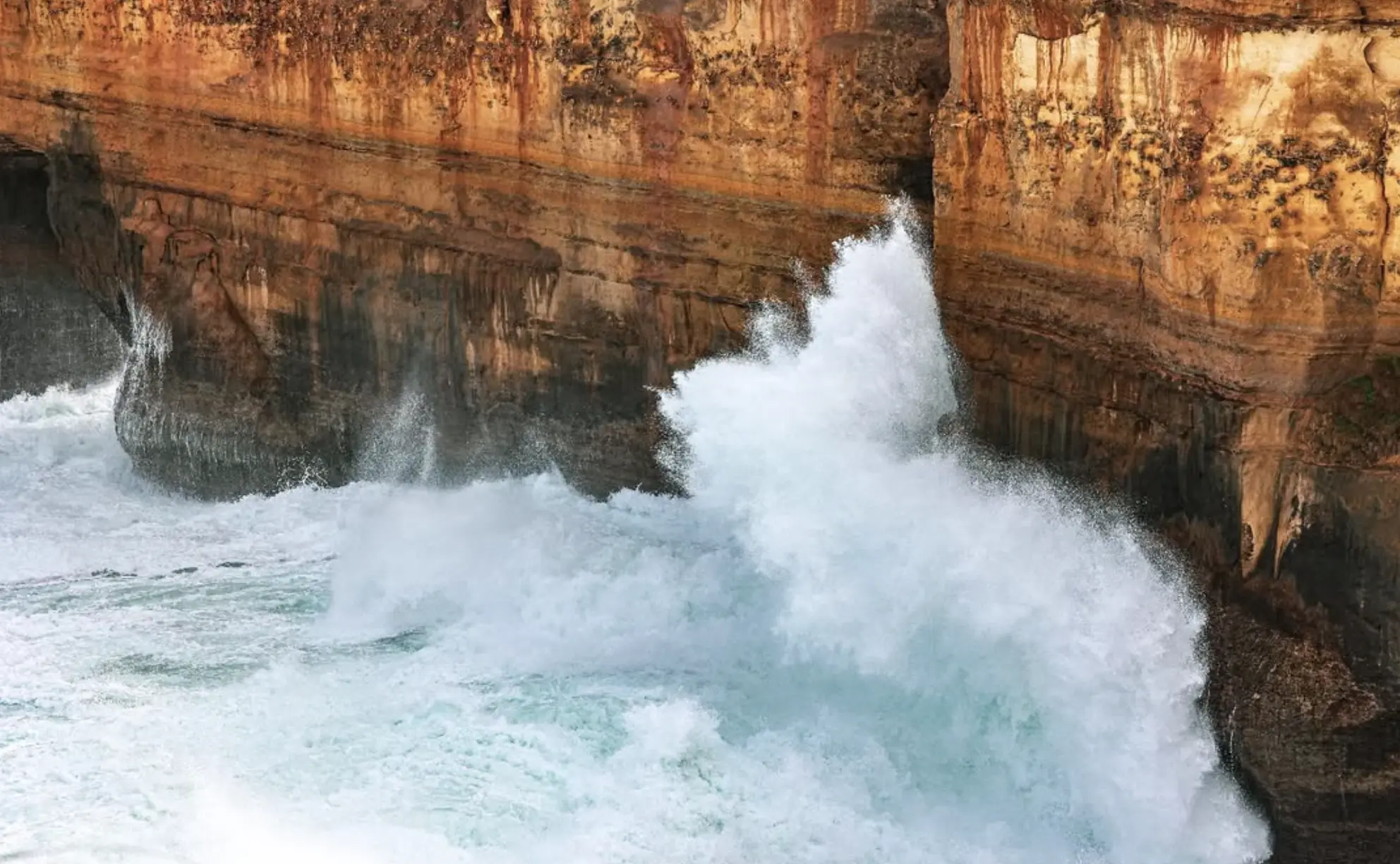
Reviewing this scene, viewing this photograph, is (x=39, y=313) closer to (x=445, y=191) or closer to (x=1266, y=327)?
(x=445, y=191)

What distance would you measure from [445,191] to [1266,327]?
7436mm

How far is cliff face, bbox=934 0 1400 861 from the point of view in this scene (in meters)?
13.8

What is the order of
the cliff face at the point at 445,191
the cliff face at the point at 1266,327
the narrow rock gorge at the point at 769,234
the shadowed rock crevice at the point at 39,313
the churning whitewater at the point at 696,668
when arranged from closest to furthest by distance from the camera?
1. the cliff face at the point at 1266,327
2. the narrow rock gorge at the point at 769,234
3. the churning whitewater at the point at 696,668
4. the cliff face at the point at 445,191
5. the shadowed rock crevice at the point at 39,313

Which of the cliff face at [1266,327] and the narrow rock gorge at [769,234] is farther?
the narrow rock gorge at [769,234]

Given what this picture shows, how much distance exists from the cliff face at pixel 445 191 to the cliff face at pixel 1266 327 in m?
2.28

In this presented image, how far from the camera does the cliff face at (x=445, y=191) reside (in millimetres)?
17359

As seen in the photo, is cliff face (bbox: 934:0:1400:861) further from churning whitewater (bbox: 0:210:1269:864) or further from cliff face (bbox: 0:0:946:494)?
cliff face (bbox: 0:0:946:494)

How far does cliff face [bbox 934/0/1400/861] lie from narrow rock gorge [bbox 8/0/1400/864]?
0.02 m

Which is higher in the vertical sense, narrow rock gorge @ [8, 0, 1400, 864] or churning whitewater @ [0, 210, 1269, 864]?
narrow rock gorge @ [8, 0, 1400, 864]

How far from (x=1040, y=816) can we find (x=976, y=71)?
4.87 meters

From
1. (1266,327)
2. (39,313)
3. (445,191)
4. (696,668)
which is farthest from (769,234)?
(39,313)

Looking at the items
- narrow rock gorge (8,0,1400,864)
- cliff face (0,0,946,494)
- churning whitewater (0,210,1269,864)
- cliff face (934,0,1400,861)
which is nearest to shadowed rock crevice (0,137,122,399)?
narrow rock gorge (8,0,1400,864)

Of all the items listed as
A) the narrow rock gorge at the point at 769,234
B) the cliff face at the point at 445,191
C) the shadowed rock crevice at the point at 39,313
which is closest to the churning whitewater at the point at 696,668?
the narrow rock gorge at the point at 769,234

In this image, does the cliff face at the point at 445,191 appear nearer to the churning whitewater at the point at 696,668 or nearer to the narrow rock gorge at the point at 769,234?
the narrow rock gorge at the point at 769,234
